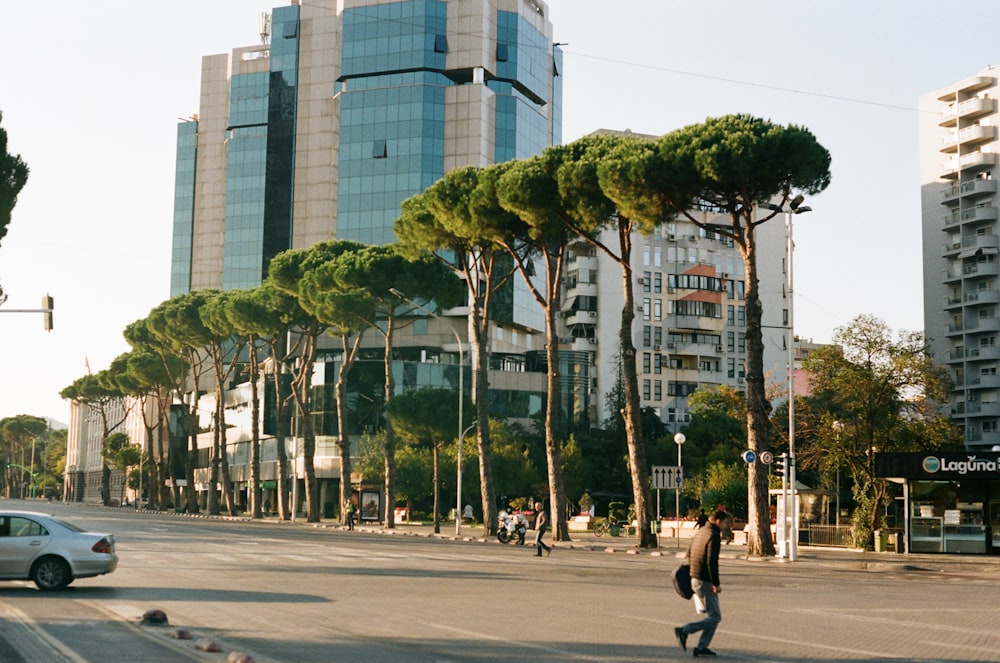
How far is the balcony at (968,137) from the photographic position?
331 feet

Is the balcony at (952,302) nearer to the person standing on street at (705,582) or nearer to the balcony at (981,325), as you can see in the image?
the balcony at (981,325)

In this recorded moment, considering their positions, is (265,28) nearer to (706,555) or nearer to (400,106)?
(400,106)

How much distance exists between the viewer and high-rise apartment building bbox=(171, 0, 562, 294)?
115m

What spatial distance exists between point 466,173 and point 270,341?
36771 mm

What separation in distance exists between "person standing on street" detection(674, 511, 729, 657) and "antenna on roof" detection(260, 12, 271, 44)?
13842cm

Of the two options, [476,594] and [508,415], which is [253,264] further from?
[476,594]

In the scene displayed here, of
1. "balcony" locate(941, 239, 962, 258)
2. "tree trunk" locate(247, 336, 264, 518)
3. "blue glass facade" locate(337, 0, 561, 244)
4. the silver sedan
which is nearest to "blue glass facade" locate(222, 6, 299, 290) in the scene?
"blue glass facade" locate(337, 0, 561, 244)

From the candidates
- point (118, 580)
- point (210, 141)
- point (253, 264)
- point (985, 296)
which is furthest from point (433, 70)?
point (118, 580)

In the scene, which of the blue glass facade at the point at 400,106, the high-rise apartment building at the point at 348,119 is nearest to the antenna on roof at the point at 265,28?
the high-rise apartment building at the point at 348,119

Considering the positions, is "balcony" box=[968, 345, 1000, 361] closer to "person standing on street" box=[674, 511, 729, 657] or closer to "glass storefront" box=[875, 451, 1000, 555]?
"glass storefront" box=[875, 451, 1000, 555]

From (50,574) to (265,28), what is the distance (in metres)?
133

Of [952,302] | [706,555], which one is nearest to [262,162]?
[952,302]

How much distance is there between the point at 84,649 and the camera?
1266 centimetres

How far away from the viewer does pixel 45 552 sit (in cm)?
1998
